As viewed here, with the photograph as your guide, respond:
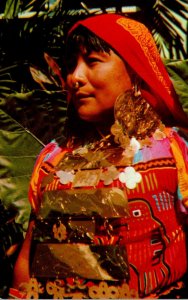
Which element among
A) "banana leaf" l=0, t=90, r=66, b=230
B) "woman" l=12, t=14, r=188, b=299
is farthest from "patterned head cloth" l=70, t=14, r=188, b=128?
"banana leaf" l=0, t=90, r=66, b=230

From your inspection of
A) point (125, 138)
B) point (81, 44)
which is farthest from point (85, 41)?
point (125, 138)

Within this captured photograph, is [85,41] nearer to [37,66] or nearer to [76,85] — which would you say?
[76,85]

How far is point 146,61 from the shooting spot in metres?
2.43

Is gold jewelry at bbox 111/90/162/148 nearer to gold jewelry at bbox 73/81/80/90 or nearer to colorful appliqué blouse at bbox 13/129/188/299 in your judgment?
colorful appliqué blouse at bbox 13/129/188/299

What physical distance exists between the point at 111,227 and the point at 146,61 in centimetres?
65

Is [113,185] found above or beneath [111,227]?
above

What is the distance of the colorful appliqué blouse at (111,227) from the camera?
2.34 m

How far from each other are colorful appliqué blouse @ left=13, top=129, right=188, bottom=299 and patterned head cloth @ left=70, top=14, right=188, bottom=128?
0.09m

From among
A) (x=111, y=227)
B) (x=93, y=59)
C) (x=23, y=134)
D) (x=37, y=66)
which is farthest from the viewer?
(x=37, y=66)

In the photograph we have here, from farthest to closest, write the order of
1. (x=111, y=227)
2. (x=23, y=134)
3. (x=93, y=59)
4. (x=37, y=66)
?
(x=37, y=66), (x=23, y=134), (x=93, y=59), (x=111, y=227)

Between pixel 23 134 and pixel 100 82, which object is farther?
pixel 23 134

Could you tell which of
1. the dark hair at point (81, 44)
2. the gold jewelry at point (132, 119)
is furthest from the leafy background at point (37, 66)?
the gold jewelry at point (132, 119)

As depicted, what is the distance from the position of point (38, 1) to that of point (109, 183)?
1.03 meters

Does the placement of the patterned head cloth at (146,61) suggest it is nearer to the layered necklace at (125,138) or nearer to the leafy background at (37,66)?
the layered necklace at (125,138)
